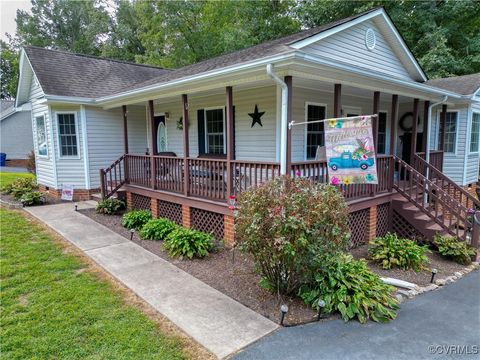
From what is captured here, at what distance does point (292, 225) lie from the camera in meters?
3.51

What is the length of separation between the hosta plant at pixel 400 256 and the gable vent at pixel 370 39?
5288 mm

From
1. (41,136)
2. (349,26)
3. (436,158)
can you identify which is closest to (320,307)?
(349,26)

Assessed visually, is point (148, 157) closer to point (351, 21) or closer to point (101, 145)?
point (101, 145)

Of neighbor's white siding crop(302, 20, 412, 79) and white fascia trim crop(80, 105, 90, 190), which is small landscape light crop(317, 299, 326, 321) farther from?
white fascia trim crop(80, 105, 90, 190)

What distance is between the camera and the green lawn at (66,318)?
2.97 metres

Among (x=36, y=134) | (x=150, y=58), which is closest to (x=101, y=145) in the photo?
(x=36, y=134)

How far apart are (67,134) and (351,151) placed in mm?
9243

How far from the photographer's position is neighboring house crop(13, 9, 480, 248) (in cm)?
584

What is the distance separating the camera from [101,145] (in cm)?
1067

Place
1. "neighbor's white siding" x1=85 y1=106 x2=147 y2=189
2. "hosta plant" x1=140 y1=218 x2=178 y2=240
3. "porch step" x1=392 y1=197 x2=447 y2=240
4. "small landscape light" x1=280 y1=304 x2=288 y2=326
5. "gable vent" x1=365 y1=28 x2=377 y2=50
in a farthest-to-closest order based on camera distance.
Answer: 1. "neighbor's white siding" x1=85 y1=106 x2=147 y2=189
2. "gable vent" x1=365 y1=28 x2=377 y2=50
3. "hosta plant" x1=140 y1=218 x2=178 y2=240
4. "porch step" x1=392 y1=197 x2=447 y2=240
5. "small landscape light" x1=280 y1=304 x2=288 y2=326

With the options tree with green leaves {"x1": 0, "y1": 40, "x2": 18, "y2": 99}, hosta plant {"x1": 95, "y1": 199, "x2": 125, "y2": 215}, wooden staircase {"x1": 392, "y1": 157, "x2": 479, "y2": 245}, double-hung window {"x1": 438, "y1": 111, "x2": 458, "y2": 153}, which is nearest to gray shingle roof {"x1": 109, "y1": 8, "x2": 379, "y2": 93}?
hosta plant {"x1": 95, "y1": 199, "x2": 125, "y2": 215}

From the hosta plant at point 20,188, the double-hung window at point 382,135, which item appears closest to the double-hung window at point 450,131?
the double-hung window at point 382,135

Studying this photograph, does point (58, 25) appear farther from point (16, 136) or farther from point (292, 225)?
point (292, 225)

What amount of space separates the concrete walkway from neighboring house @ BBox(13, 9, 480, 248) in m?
1.65
